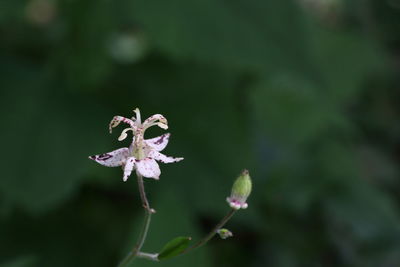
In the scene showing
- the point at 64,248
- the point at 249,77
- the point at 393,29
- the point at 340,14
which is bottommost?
the point at 64,248

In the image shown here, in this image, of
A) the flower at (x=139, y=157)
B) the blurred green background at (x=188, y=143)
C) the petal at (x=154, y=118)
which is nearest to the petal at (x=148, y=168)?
the flower at (x=139, y=157)

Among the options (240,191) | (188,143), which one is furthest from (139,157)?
(188,143)

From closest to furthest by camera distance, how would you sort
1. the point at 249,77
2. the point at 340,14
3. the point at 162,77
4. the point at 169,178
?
the point at 169,178, the point at 162,77, the point at 249,77, the point at 340,14

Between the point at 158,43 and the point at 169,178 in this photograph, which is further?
the point at 169,178

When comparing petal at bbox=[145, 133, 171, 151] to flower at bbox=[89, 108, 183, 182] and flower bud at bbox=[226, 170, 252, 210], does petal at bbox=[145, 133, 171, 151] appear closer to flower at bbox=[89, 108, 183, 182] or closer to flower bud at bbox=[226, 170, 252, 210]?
flower at bbox=[89, 108, 183, 182]

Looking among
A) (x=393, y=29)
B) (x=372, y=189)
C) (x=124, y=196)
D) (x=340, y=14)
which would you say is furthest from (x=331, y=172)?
(x=340, y=14)

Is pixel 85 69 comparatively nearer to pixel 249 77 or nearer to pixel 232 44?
pixel 232 44

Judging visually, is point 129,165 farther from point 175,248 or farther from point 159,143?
point 175,248
